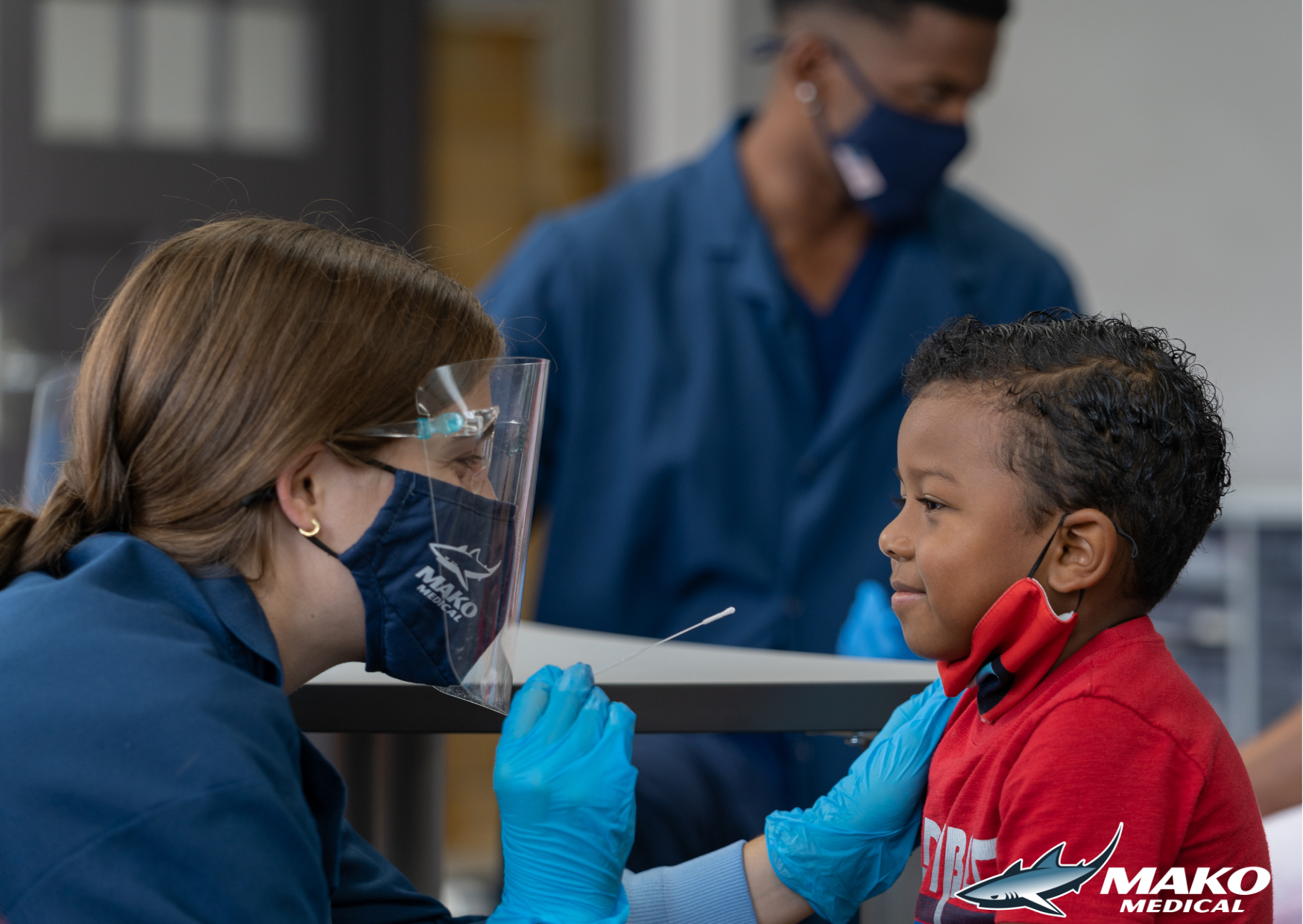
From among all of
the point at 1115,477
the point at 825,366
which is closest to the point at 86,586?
the point at 1115,477

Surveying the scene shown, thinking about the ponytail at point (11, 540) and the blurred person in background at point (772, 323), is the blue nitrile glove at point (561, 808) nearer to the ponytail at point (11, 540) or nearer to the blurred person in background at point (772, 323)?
the ponytail at point (11, 540)

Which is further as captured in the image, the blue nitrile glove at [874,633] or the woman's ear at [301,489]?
the blue nitrile glove at [874,633]

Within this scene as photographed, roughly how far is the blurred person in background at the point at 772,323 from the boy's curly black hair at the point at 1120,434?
79 cm

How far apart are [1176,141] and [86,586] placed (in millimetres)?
2511

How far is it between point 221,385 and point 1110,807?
578mm

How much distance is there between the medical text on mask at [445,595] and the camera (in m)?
0.79

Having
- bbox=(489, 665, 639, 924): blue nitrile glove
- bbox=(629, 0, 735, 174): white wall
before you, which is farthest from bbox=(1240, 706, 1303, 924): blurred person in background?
bbox=(629, 0, 735, 174): white wall

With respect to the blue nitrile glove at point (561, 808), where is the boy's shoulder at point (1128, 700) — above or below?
above

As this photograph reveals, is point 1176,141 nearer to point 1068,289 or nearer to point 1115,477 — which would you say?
point 1068,289

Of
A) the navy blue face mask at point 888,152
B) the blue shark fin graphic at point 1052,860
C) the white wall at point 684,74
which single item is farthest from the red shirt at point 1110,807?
the white wall at point 684,74

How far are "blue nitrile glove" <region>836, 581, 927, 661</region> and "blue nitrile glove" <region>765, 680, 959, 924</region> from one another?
257 mm

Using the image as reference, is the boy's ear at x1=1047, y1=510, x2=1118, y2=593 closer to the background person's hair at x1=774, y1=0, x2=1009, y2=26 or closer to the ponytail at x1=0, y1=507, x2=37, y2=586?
the ponytail at x1=0, y1=507, x2=37, y2=586

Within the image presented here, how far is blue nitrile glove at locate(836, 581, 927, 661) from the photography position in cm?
109

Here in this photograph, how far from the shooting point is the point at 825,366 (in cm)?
171
